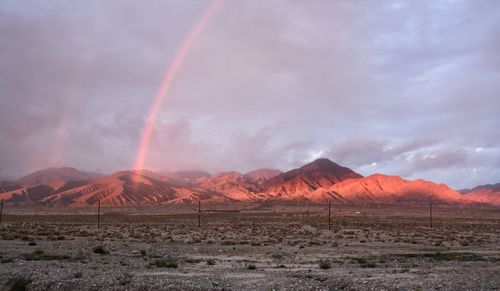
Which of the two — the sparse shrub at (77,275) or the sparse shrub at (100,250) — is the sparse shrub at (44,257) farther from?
the sparse shrub at (77,275)

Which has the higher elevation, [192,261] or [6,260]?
[6,260]

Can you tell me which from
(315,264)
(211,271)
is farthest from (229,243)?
(211,271)

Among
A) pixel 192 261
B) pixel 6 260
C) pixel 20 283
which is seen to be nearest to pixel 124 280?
pixel 20 283

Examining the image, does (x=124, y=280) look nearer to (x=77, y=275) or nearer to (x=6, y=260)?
(x=77, y=275)

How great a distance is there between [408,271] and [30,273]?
16.4 m

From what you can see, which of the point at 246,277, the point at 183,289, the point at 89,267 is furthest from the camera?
the point at 89,267

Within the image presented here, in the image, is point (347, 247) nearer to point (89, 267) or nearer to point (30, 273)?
point (89, 267)

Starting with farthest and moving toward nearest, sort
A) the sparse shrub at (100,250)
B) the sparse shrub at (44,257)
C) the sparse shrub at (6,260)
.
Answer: the sparse shrub at (100,250), the sparse shrub at (44,257), the sparse shrub at (6,260)

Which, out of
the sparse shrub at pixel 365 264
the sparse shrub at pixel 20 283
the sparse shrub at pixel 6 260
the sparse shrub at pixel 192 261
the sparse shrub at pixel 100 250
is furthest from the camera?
the sparse shrub at pixel 100 250

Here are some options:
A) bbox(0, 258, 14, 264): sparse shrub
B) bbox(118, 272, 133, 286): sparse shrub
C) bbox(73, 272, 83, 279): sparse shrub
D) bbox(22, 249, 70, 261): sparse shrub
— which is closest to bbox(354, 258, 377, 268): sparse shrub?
bbox(118, 272, 133, 286): sparse shrub

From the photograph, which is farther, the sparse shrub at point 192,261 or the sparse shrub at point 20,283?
the sparse shrub at point 192,261

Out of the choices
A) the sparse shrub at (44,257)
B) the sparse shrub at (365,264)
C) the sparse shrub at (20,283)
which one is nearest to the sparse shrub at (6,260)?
the sparse shrub at (44,257)

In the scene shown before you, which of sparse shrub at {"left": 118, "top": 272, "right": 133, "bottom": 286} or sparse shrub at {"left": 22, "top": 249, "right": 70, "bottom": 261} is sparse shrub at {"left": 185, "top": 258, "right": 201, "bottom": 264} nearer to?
sparse shrub at {"left": 22, "top": 249, "right": 70, "bottom": 261}

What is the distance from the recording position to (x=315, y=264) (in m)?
24.4
